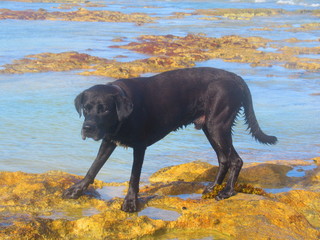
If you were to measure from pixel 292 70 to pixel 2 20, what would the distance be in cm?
2051

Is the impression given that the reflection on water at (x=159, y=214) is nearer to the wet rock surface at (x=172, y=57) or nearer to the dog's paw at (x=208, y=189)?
the dog's paw at (x=208, y=189)

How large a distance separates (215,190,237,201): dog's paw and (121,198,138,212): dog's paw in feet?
2.86

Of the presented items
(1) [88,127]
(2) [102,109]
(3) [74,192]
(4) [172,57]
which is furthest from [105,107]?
(4) [172,57]

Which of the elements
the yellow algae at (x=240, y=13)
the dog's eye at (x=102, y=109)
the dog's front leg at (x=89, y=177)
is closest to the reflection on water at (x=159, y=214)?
the dog's front leg at (x=89, y=177)

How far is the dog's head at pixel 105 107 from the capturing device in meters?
5.16

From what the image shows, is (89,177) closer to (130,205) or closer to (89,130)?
(130,205)

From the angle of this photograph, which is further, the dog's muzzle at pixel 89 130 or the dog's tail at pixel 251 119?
the dog's tail at pixel 251 119

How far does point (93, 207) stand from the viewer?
5305 millimetres

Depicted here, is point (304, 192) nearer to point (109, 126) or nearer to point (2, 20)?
point (109, 126)

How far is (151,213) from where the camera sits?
17.0 feet

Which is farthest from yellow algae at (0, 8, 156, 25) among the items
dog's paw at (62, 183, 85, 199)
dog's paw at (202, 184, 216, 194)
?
dog's paw at (62, 183, 85, 199)

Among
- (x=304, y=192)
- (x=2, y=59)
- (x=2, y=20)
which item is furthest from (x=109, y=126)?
(x=2, y=20)

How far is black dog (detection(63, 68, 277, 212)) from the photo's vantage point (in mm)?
5215

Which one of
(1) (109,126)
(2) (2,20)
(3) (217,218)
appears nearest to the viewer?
(3) (217,218)
